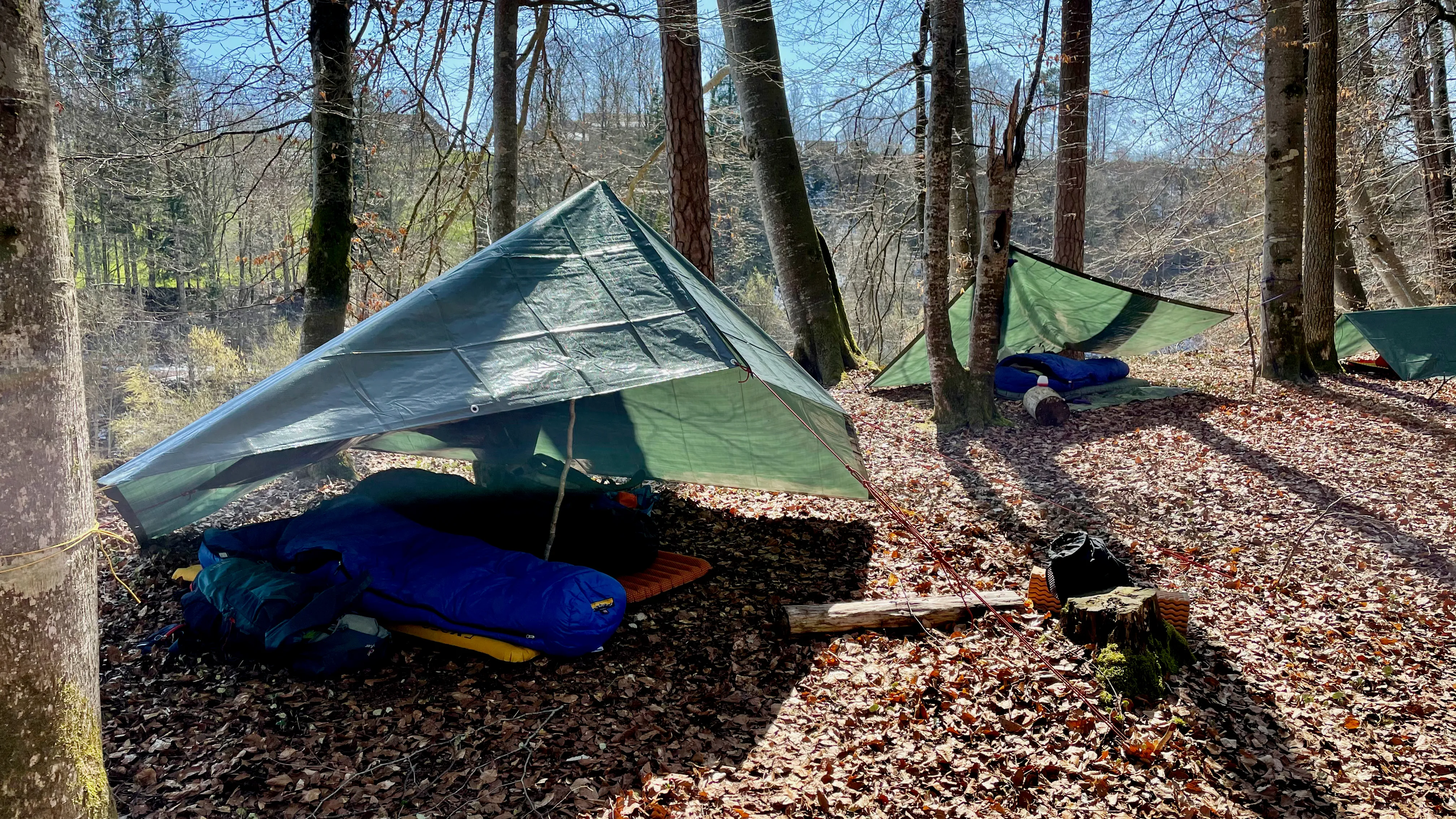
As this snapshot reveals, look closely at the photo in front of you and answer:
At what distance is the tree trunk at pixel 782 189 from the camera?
8.57 metres

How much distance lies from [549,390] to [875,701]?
68.0 inches

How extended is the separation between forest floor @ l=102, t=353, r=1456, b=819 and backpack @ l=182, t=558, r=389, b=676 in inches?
3.4

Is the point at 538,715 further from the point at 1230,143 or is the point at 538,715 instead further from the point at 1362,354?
the point at 1230,143

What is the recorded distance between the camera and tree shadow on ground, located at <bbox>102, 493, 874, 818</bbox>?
2.64 metres

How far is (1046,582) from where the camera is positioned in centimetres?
388

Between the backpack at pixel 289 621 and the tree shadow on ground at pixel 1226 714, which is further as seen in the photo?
the backpack at pixel 289 621

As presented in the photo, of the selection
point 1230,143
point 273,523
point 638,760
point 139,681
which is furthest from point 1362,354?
point 139,681

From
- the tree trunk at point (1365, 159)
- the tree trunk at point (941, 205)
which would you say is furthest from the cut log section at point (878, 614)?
the tree trunk at point (1365, 159)

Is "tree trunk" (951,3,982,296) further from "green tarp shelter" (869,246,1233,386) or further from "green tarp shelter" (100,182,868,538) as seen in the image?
"green tarp shelter" (100,182,868,538)

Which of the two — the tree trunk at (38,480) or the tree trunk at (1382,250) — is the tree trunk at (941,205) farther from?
the tree trunk at (1382,250)

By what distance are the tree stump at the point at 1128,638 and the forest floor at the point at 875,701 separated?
0.08m

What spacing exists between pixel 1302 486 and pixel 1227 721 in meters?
2.89

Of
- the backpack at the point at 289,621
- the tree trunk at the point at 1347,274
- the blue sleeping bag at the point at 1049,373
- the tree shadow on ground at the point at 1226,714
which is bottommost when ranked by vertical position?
the tree shadow on ground at the point at 1226,714

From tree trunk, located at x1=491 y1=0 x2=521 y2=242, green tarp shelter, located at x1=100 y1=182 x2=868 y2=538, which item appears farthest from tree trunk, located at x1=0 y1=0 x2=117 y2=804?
tree trunk, located at x1=491 y1=0 x2=521 y2=242
